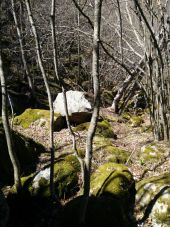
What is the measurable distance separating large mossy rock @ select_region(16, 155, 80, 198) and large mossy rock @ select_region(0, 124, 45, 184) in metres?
0.56

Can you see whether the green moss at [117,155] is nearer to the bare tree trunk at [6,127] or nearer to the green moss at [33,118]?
the bare tree trunk at [6,127]

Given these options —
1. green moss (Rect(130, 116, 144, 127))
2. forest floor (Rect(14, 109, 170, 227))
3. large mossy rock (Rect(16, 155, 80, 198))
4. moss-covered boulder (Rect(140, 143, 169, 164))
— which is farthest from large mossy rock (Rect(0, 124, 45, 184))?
green moss (Rect(130, 116, 144, 127))

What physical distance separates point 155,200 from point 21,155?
3709mm

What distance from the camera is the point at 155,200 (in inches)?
239

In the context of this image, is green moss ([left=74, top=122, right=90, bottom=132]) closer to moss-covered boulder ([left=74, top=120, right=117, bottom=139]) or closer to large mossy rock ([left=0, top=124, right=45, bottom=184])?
moss-covered boulder ([left=74, top=120, right=117, bottom=139])

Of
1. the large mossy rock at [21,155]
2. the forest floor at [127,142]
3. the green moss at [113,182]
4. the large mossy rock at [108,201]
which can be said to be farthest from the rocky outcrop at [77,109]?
the green moss at [113,182]

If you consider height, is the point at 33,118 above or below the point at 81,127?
above

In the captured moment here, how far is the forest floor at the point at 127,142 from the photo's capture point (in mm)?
8109

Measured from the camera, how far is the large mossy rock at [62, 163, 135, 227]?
5312mm

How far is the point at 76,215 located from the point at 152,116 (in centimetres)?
548

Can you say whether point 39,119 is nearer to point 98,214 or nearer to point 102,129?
point 102,129

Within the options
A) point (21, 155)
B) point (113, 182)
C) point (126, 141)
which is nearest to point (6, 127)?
point (21, 155)

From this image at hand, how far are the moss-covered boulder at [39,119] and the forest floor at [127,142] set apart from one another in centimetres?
20

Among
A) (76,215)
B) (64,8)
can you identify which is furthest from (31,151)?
(64,8)
